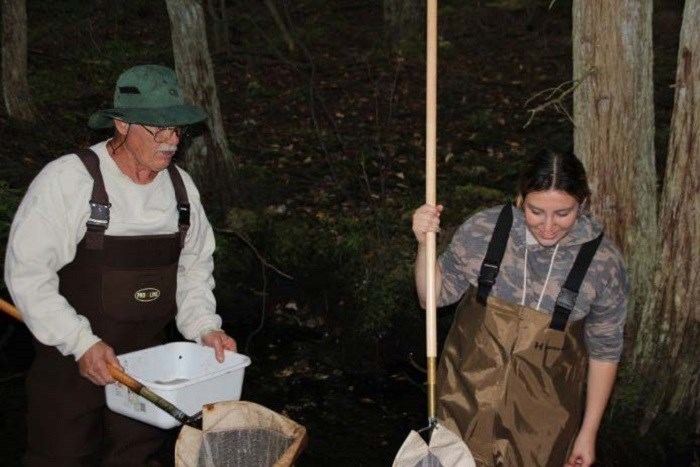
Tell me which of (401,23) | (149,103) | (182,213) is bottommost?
(182,213)

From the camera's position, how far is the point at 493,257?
12.3 feet

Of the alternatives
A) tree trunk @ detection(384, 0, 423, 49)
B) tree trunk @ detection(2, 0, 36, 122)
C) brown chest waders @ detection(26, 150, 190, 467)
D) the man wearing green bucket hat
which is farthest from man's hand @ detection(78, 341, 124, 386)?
tree trunk @ detection(384, 0, 423, 49)

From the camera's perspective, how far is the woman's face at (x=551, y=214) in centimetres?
364

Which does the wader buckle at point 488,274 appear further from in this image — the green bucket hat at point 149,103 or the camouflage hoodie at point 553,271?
the green bucket hat at point 149,103

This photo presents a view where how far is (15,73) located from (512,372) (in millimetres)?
10388

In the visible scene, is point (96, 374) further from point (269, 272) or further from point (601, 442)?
point (269, 272)

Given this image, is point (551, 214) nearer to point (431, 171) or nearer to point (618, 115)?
point (431, 171)

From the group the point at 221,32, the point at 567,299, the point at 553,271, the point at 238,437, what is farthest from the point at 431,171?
the point at 221,32

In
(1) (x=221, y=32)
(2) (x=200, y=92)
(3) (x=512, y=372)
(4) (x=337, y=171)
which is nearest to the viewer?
(3) (x=512, y=372)

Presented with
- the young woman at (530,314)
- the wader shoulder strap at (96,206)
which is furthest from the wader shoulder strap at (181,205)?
the young woman at (530,314)

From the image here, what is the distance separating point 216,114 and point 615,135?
5.05 metres

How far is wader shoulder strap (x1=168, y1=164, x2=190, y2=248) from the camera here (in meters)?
4.18

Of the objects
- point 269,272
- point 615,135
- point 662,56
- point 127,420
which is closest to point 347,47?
point 662,56

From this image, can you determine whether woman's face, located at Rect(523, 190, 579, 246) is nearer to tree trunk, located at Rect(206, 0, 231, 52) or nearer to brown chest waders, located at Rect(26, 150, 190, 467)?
brown chest waders, located at Rect(26, 150, 190, 467)
